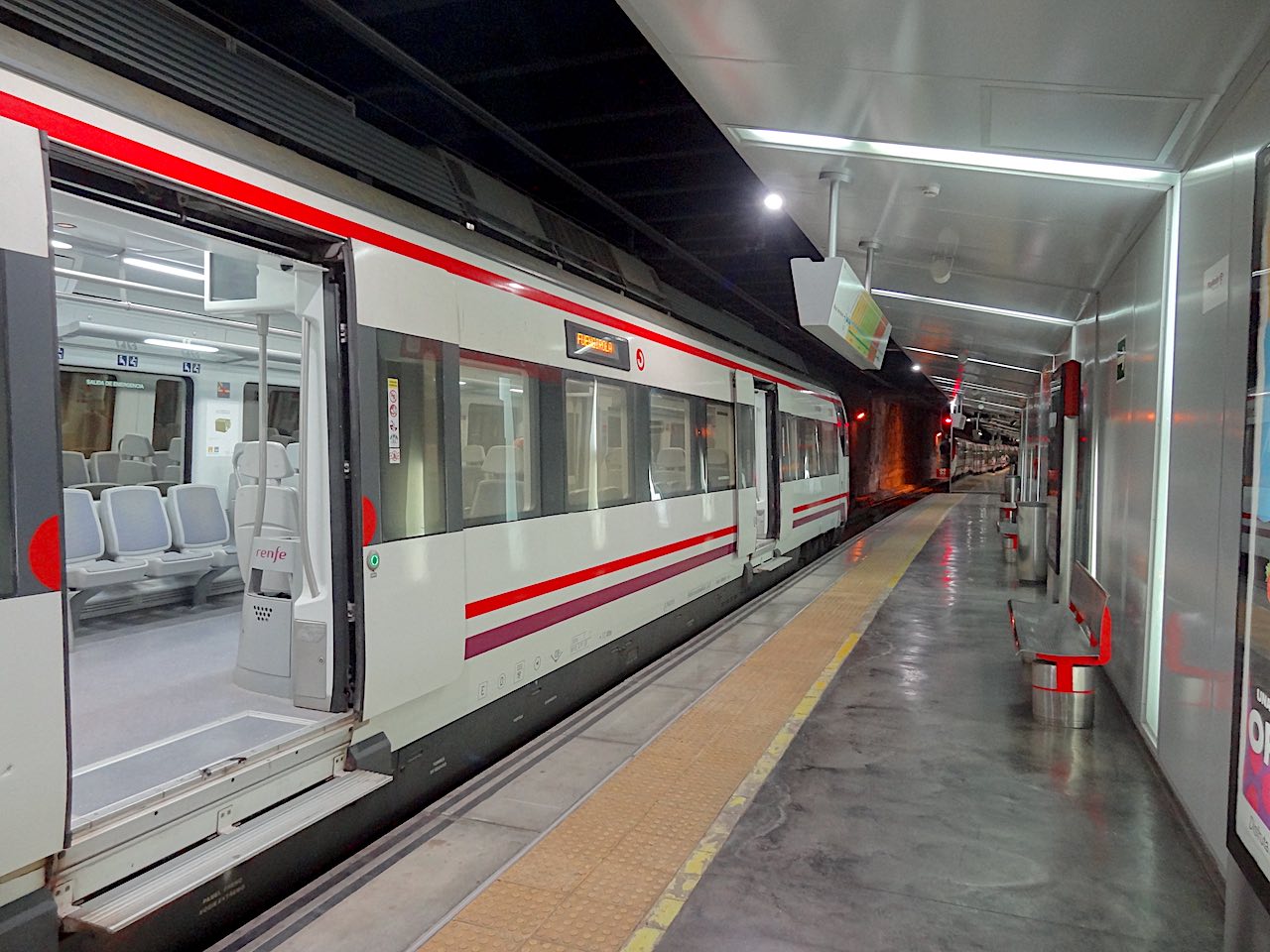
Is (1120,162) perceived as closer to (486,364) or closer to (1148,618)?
(1148,618)

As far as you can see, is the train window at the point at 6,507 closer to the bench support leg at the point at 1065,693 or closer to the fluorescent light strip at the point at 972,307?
the bench support leg at the point at 1065,693

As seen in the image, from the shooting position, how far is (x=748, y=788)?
3990 millimetres

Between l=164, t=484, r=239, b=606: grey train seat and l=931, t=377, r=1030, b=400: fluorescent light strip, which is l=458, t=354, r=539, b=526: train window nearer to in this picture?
l=164, t=484, r=239, b=606: grey train seat

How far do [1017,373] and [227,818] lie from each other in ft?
49.5

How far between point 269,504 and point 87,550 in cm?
283

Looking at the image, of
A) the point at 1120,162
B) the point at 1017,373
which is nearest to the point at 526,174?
the point at 1120,162

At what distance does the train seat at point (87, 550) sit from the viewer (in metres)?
5.80

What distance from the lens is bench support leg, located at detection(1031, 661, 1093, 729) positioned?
15.8 ft

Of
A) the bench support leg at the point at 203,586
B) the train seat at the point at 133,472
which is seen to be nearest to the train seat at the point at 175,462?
the train seat at the point at 133,472

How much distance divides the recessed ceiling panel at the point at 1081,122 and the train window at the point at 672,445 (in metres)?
3.22

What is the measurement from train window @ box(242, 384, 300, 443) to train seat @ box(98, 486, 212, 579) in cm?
179

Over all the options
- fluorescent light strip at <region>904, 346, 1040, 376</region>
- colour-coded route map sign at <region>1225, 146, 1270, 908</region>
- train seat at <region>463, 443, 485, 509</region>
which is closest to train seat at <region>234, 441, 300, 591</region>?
train seat at <region>463, 443, 485, 509</region>

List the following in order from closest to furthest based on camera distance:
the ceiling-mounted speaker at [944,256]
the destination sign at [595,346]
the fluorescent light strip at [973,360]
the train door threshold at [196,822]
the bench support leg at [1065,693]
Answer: the train door threshold at [196,822] < the bench support leg at [1065,693] < the destination sign at [595,346] < the ceiling-mounted speaker at [944,256] < the fluorescent light strip at [973,360]

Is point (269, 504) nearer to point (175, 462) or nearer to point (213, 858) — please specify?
point (213, 858)
